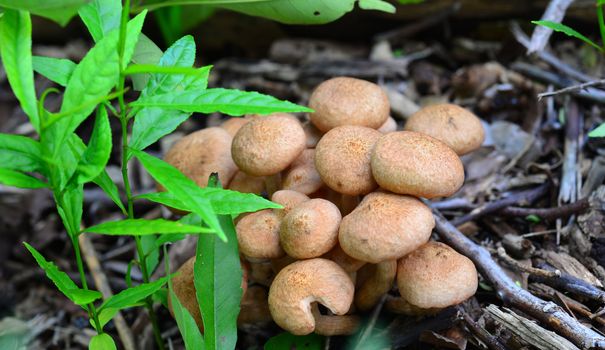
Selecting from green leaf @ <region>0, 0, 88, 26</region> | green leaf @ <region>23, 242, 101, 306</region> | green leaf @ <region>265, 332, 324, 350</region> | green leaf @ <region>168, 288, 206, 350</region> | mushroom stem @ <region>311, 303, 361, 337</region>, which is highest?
green leaf @ <region>0, 0, 88, 26</region>

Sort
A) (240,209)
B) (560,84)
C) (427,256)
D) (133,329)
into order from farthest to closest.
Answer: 1. (560,84)
2. (133,329)
3. (427,256)
4. (240,209)

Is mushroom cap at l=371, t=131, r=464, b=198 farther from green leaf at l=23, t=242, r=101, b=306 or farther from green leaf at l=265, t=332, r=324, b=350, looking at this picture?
green leaf at l=23, t=242, r=101, b=306

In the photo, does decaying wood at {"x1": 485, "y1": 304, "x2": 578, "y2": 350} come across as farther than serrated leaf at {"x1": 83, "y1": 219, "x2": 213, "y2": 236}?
Yes

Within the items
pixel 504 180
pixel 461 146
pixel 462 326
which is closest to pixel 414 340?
pixel 462 326

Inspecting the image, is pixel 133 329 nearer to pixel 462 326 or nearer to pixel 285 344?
pixel 285 344

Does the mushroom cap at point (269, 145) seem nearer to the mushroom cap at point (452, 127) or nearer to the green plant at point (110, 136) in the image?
the green plant at point (110, 136)

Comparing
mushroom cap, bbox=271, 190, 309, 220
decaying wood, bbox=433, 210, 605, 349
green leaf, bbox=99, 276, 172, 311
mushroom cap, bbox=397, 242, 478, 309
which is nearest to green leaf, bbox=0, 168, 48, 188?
green leaf, bbox=99, 276, 172, 311
